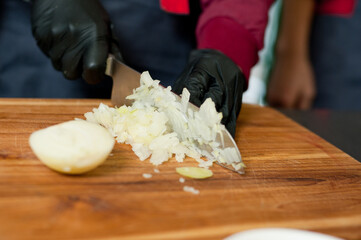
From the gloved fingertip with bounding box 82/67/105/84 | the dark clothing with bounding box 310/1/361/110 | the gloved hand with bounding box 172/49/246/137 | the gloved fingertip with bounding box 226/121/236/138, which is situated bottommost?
the dark clothing with bounding box 310/1/361/110

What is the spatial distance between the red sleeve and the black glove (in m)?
0.37

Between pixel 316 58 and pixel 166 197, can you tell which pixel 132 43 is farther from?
pixel 316 58

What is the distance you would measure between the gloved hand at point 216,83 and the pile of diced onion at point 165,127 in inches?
3.2

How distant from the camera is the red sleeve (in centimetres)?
142

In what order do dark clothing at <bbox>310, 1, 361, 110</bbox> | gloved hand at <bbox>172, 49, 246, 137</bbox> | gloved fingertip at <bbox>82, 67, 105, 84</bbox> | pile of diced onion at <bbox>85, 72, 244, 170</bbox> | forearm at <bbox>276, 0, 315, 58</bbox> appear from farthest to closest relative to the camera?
1. dark clothing at <bbox>310, 1, 361, 110</bbox>
2. forearm at <bbox>276, 0, 315, 58</bbox>
3. gloved fingertip at <bbox>82, 67, 105, 84</bbox>
4. gloved hand at <bbox>172, 49, 246, 137</bbox>
5. pile of diced onion at <bbox>85, 72, 244, 170</bbox>

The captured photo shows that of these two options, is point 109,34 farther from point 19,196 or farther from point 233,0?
point 19,196

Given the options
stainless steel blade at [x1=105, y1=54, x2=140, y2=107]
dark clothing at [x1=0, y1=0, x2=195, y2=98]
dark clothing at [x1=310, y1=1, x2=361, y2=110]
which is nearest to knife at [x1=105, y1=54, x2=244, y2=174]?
stainless steel blade at [x1=105, y1=54, x2=140, y2=107]

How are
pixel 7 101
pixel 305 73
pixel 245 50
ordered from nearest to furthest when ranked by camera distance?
pixel 7 101, pixel 245 50, pixel 305 73

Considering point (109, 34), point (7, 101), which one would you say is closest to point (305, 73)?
point (109, 34)

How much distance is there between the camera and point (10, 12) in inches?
58.5

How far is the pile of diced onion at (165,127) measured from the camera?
37.1 inches

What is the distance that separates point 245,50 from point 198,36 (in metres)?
0.23

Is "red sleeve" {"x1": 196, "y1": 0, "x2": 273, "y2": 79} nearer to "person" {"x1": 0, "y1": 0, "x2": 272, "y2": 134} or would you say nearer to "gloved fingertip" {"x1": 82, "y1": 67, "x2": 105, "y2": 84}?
"person" {"x1": 0, "y1": 0, "x2": 272, "y2": 134}

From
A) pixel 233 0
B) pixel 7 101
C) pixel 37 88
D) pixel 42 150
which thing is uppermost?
pixel 233 0
